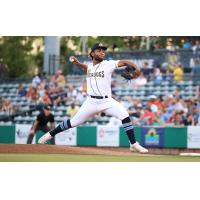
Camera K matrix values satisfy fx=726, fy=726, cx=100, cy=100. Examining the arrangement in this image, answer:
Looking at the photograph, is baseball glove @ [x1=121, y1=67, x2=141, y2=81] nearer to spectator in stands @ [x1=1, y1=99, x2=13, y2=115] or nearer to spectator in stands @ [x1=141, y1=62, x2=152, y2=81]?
spectator in stands @ [x1=141, y1=62, x2=152, y2=81]

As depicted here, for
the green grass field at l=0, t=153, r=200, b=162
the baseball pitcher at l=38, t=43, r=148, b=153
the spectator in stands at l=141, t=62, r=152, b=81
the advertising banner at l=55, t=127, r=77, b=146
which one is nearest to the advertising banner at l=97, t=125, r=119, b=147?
the advertising banner at l=55, t=127, r=77, b=146

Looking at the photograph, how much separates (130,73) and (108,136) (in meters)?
7.64

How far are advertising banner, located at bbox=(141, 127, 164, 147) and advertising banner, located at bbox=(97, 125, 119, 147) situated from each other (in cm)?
82

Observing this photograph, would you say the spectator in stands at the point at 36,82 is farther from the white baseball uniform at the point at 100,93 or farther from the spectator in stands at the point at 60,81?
the white baseball uniform at the point at 100,93

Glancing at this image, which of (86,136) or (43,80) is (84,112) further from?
(43,80)

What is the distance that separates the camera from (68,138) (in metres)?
21.5

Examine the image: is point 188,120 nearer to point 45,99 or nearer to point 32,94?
point 45,99

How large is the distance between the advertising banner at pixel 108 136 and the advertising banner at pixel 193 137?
7.04 ft

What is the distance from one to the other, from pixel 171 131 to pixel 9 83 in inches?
393

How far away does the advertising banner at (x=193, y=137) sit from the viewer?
1973 centimetres

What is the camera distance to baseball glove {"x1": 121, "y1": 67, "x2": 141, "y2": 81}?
13.0 m

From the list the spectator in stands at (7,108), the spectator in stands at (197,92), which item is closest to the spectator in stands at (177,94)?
the spectator in stands at (197,92)

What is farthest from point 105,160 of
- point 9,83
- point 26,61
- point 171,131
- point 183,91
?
point 26,61

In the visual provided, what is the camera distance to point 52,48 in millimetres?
30516
